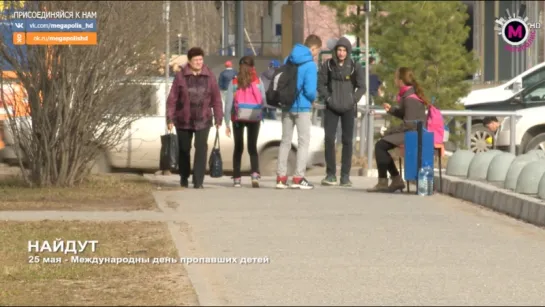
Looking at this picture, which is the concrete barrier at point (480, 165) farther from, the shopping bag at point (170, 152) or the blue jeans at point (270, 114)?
the blue jeans at point (270, 114)

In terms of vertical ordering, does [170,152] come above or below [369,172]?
above

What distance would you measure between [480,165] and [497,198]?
6.88 feet

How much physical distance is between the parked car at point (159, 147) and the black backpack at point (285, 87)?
3053 mm

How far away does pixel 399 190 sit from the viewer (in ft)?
56.6

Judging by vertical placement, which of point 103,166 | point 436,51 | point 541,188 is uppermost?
point 436,51

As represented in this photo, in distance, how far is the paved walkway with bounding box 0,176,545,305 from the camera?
8766mm

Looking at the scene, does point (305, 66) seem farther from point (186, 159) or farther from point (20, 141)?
point (20, 141)

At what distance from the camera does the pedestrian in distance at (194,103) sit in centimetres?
1692

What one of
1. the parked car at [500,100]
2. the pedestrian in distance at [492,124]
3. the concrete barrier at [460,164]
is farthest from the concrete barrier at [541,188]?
the parked car at [500,100]

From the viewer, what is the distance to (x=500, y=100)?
2584cm

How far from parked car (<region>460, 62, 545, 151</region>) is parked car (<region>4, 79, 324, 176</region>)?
128 inches

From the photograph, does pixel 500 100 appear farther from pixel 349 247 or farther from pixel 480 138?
pixel 349 247

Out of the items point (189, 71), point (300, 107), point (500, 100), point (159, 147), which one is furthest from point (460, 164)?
point (500, 100)

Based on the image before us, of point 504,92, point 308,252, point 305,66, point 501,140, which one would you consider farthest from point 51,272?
point 504,92
